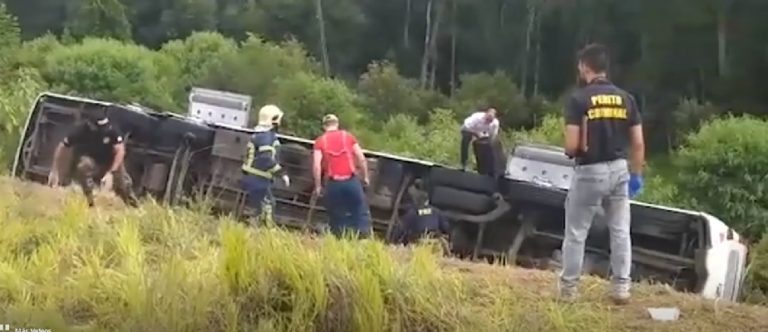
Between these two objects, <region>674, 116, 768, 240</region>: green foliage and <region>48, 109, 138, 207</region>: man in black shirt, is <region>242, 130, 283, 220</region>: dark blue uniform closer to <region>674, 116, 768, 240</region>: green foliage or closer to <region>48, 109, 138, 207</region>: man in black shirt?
<region>48, 109, 138, 207</region>: man in black shirt

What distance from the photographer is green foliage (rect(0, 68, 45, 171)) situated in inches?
590

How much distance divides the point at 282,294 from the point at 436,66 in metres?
63.2

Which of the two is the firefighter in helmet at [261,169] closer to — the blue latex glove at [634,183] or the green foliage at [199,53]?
the blue latex glove at [634,183]

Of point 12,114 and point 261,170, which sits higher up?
point 12,114

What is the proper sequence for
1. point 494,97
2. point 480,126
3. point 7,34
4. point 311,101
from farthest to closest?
point 494,97 < point 311,101 < point 7,34 < point 480,126

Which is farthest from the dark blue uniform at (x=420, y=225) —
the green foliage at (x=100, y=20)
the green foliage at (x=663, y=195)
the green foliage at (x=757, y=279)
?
the green foliage at (x=100, y=20)

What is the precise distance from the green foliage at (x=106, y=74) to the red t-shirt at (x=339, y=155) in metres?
21.8

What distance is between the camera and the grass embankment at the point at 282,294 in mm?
5238

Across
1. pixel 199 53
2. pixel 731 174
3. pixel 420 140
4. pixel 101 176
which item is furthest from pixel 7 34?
pixel 199 53

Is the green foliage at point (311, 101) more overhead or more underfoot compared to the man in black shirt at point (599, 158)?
more overhead

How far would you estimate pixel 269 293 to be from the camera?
5.32 metres

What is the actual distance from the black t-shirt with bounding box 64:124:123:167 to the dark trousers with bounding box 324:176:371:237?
304cm

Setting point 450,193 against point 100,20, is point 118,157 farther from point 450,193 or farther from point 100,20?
point 100,20

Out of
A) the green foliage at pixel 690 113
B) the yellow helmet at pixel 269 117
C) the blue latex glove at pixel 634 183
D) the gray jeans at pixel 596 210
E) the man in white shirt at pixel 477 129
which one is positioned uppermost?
the green foliage at pixel 690 113
